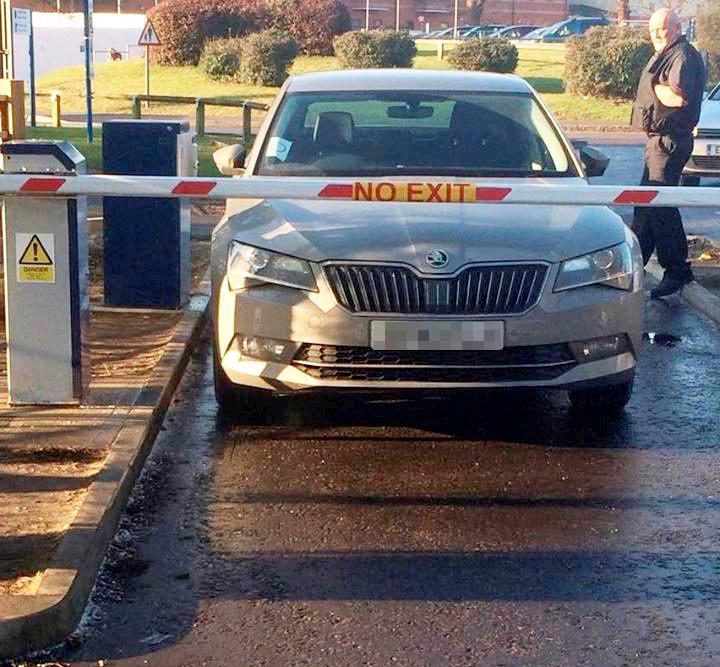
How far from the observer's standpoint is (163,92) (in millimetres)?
37281

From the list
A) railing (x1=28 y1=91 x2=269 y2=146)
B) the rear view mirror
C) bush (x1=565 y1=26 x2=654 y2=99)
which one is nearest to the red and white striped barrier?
the rear view mirror

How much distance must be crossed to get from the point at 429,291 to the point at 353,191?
54 centimetres

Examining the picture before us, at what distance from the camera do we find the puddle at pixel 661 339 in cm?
835

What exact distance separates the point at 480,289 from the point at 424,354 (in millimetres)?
373

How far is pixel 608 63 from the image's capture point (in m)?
35.6

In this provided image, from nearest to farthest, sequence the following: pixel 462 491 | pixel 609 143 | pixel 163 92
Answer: pixel 462 491, pixel 609 143, pixel 163 92

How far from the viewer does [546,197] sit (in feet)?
18.6

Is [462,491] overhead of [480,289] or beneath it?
beneath

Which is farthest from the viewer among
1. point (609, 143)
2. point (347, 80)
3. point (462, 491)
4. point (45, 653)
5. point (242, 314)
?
point (609, 143)

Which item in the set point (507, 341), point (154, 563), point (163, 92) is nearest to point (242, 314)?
point (507, 341)

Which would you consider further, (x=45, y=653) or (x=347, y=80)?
(x=347, y=80)

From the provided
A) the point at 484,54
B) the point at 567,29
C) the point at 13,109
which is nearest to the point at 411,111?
the point at 13,109

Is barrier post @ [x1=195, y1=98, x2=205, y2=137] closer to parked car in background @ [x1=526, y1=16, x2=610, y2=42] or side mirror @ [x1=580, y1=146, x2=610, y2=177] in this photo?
side mirror @ [x1=580, y1=146, x2=610, y2=177]

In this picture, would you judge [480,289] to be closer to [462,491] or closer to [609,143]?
[462,491]
